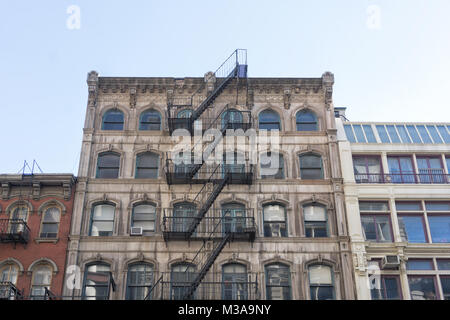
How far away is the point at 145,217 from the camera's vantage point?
27.5m

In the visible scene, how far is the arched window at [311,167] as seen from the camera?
28828mm

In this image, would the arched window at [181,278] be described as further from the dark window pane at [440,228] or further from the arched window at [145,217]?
the dark window pane at [440,228]

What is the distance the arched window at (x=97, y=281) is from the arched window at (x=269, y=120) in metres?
10.4

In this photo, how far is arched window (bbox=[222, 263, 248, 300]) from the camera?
2536 centimetres

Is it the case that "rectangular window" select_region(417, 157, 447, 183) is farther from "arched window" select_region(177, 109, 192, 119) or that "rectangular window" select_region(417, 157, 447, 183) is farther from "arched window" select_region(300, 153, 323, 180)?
"arched window" select_region(177, 109, 192, 119)

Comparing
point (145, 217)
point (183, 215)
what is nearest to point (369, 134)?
point (183, 215)

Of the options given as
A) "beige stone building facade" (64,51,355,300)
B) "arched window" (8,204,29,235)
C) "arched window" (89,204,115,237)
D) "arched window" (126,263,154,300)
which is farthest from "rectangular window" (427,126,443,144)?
"arched window" (8,204,29,235)

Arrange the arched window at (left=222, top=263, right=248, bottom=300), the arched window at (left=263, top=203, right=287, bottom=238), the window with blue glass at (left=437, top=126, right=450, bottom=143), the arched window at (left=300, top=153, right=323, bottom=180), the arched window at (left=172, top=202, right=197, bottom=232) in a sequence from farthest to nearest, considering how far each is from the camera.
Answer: the window with blue glass at (left=437, top=126, right=450, bottom=143)
the arched window at (left=300, top=153, right=323, bottom=180)
the arched window at (left=263, top=203, right=287, bottom=238)
the arched window at (left=172, top=202, right=197, bottom=232)
the arched window at (left=222, top=263, right=248, bottom=300)

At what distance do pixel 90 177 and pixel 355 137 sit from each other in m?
13.4

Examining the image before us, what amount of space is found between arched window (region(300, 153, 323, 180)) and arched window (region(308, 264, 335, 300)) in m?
4.58

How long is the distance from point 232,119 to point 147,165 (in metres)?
4.99

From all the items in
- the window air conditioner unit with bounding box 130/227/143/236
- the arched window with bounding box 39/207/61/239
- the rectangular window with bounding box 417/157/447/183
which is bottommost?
the window air conditioner unit with bounding box 130/227/143/236

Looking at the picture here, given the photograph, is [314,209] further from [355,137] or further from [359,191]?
[355,137]

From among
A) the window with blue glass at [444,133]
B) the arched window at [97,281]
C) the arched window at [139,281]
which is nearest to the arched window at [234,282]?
the arched window at [139,281]
